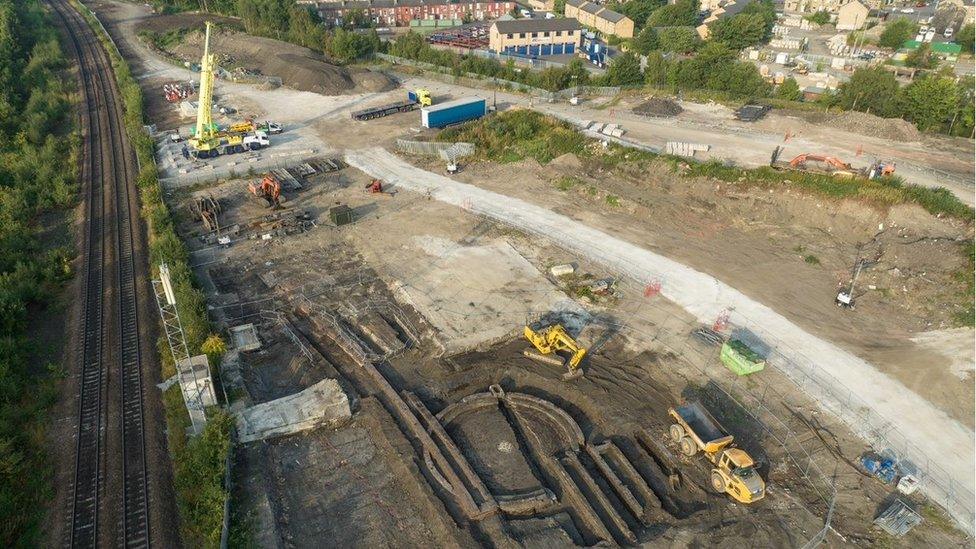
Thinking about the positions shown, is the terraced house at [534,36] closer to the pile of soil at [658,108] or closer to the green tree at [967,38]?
the pile of soil at [658,108]

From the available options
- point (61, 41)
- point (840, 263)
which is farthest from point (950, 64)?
point (61, 41)

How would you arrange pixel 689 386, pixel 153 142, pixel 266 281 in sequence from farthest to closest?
pixel 153 142, pixel 266 281, pixel 689 386

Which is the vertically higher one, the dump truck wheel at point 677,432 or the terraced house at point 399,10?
the terraced house at point 399,10

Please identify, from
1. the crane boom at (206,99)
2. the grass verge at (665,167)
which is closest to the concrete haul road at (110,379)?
the crane boom at (206,99)

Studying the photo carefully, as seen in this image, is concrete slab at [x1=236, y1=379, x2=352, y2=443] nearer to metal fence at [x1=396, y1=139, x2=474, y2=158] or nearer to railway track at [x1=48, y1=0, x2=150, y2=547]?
railway track at [x1=48, y1=0, x2=150, y2=547]

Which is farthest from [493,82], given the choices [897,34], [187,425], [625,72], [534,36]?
[897,34]

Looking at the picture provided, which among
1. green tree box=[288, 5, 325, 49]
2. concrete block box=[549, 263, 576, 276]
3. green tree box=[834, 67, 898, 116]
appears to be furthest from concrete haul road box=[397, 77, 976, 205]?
green tree box=[288, 5, 325, 49]

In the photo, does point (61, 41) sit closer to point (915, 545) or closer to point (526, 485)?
point (526, 485)
